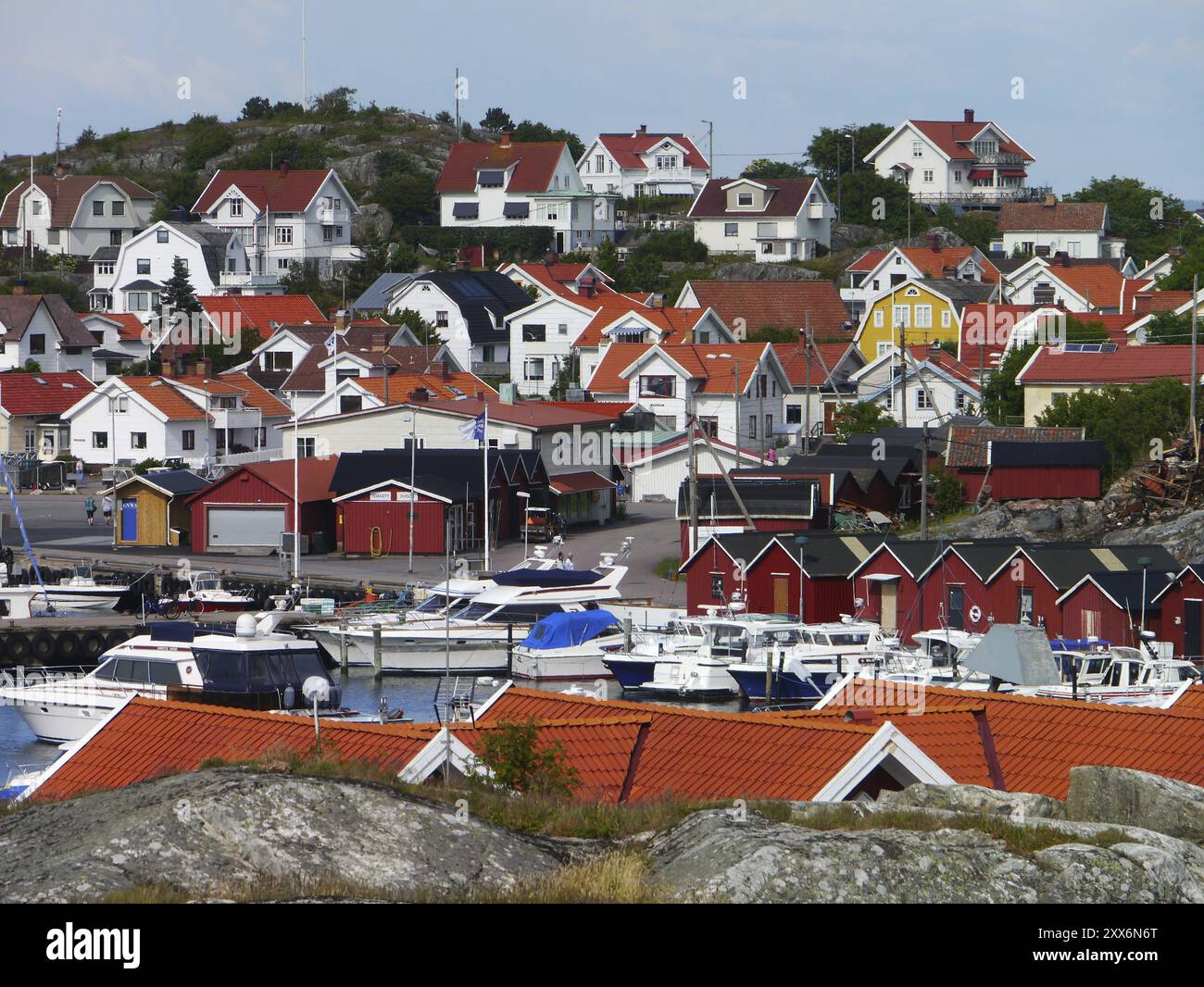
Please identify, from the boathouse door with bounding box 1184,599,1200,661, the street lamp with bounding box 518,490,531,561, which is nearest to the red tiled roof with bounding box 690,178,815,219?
the street lamp with bounding box 518,490,531,561

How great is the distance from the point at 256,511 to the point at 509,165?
4913cm

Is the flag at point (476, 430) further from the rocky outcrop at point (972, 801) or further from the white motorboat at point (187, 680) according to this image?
the rocky outcrop at point (972, 801)

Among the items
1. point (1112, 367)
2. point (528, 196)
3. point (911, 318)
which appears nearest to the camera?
point (1112, 367)

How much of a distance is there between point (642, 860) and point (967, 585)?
83.1 feet

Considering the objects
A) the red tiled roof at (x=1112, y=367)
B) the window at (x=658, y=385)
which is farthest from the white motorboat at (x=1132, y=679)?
the window at (x=658, y=385)

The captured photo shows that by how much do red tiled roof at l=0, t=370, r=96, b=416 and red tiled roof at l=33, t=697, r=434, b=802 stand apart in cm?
4593

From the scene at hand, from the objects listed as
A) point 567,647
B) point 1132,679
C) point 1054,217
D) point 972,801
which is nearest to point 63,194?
point 1054,217

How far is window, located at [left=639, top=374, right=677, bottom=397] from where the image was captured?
59031mm

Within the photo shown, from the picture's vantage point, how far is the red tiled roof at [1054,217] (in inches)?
3617

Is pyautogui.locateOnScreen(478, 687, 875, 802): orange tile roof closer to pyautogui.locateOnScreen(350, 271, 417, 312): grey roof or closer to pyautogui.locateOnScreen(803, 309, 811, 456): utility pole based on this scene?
pyautogui.locateOnScreen(803, 309, 811, 456): utility pole

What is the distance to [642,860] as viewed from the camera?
10227mm

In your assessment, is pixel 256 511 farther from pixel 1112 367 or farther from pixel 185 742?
pixel 185 742

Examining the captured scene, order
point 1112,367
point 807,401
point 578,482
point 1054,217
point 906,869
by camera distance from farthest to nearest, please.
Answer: point 1054,217, point 807,401, point 1112,367, point 578,482, point 906,869

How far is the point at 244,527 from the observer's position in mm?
45531
